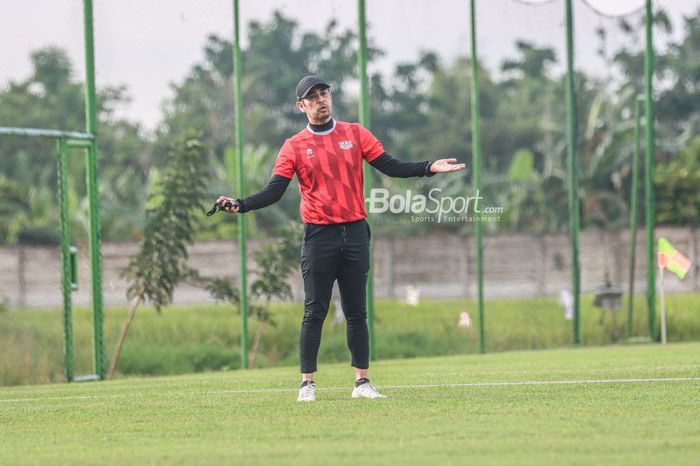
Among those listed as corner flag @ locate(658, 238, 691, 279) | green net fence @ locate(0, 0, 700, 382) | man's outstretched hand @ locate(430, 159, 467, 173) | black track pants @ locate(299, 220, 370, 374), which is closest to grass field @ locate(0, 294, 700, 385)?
green net fence @ locate(0, 0, 700, 382)

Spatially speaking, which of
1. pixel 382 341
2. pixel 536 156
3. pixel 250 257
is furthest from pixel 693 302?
pixel 250 257

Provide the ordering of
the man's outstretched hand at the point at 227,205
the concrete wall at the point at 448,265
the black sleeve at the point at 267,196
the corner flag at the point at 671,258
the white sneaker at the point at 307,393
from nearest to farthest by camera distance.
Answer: the man's outstretched hand at the point at 227,205
the white sneaker at the point at 307,393
the black sleeve at the point at 267,196
the corner flag at the point at 671,258
the concrete wall at the point at 448,265

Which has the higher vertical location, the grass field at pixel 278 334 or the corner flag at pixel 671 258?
the corner flag at pixel 671 258

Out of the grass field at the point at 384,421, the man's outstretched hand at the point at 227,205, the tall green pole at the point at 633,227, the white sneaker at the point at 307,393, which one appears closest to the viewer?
the grass field at the point at 384,421

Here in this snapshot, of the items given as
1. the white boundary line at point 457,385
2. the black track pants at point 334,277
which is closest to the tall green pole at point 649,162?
the white boundary line at point 457,385

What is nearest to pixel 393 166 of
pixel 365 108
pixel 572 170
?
pixel 365 108

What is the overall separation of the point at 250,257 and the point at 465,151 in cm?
352

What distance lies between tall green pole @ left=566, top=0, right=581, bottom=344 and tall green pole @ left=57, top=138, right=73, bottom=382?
19.9ft

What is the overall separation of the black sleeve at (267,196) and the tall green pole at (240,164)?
5.55 m

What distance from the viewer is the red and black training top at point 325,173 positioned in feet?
23.8

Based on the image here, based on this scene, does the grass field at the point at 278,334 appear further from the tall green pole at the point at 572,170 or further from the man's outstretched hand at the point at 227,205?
the man's outstretched hand at the point at 227,205

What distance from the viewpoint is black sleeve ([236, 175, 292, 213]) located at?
7148 millimetres

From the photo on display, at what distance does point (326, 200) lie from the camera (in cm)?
724

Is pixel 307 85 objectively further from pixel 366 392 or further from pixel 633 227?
pixel 633 227
